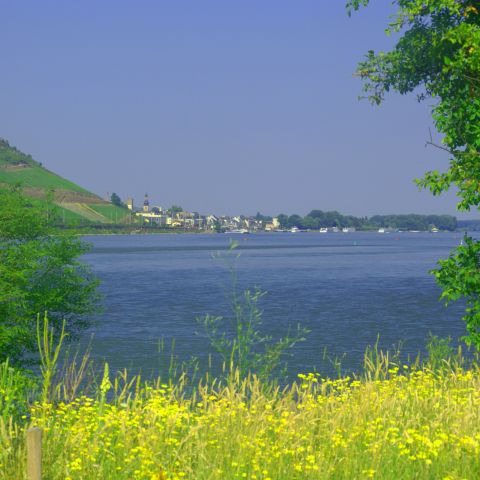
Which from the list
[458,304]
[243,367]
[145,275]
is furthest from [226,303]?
[243,367]

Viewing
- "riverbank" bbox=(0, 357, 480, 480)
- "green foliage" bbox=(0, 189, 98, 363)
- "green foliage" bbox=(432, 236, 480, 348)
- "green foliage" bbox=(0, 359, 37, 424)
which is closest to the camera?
"riverbank" bbox=(0, 357, 480, 480)

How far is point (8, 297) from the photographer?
2997 centimetres

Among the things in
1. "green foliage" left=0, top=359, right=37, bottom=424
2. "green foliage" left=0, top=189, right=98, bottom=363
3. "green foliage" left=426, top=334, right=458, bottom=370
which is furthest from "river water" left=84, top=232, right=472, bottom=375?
"green foliage" left=0, top=359, right=37, bottom=424

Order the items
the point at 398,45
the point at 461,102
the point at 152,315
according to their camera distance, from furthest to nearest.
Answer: the point at 152,315, the point at 398,45, the point at 461,102

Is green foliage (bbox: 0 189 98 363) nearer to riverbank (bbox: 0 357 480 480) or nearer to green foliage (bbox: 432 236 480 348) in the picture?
green foliage (bbox: 432 236 480 348)

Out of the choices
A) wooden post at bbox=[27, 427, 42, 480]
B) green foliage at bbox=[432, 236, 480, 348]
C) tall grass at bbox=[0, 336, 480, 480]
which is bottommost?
→ tall grass at bbox=[0, 336, 480, 480]

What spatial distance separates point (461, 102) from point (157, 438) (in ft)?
35.1

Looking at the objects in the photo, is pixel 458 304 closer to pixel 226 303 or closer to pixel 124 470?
pixel 226 303

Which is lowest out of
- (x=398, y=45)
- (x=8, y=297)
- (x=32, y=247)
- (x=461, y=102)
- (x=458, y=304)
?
(x=458, y=304)

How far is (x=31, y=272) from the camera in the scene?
1241 inches

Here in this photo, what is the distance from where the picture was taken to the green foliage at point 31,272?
3064cm

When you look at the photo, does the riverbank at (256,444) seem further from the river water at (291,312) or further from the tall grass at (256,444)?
the river water at (291,312)

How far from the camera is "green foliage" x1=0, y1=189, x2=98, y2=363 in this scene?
3064cm

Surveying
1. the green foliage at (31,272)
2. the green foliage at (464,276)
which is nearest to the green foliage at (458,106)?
the green foliage at (464,276)
